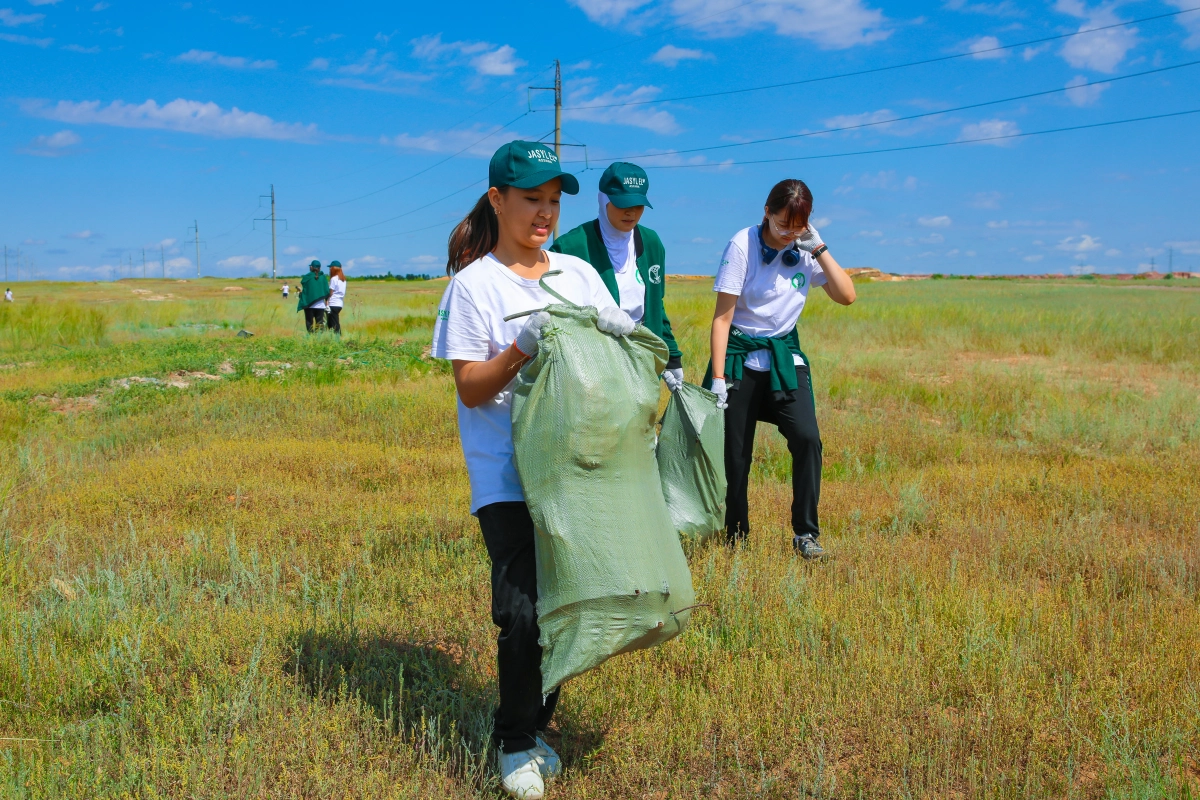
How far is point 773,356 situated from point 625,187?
1.12m

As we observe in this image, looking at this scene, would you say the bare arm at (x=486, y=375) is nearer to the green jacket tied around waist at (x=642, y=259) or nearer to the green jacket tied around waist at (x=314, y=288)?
the green jacket tied around waist at (x=642, y=259)

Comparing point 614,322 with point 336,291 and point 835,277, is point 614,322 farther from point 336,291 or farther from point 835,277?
point 336,291

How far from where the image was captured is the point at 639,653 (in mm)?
3371

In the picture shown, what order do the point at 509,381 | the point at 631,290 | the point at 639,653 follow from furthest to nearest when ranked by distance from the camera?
1. the point at 631,290
2. the point at 639,653
3. the point at 509,381

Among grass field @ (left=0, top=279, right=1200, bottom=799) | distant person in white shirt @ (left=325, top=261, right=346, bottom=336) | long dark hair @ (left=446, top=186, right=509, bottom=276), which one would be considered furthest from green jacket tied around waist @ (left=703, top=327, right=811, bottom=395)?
distant person in white shirt @ (left=325, top=261, right=346, bottom=336)

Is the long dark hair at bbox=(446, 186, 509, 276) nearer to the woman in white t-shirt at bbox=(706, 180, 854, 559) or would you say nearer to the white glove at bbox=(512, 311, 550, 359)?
the white glove at bbox=(512, 311, 550, 359)

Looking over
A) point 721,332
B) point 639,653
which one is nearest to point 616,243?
point 721,332

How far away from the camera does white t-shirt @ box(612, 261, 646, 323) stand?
4.25 metres

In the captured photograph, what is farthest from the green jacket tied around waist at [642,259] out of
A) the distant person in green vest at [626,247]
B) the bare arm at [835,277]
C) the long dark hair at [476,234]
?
the long dark hair at [476,234]

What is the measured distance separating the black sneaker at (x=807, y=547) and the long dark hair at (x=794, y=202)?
1.58 meters

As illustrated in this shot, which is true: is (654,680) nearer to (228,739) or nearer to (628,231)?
(228,739)

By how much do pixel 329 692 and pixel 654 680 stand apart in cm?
114

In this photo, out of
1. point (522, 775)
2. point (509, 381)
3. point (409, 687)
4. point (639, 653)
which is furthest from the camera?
point (639, 653)

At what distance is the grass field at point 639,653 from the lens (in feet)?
8.61
